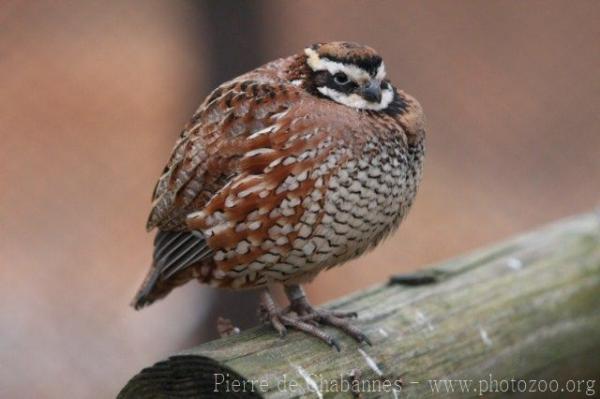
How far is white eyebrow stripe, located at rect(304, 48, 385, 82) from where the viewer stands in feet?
13.4

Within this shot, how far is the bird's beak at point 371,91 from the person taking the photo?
4.14 m

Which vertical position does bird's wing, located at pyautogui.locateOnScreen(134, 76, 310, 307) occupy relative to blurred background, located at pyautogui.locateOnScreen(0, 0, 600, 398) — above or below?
below

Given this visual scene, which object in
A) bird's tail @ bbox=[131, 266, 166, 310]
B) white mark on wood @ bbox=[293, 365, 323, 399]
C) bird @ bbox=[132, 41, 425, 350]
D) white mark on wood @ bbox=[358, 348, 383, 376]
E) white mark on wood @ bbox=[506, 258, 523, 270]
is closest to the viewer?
white mark on wood @ bbox=[293, 365, 323, 399]

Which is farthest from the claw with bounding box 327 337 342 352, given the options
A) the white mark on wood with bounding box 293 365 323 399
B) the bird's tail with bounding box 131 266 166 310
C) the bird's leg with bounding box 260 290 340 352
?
the bird's tail with bounding box 131 266 166 310

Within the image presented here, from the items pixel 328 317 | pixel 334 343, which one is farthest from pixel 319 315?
pixel 334 343

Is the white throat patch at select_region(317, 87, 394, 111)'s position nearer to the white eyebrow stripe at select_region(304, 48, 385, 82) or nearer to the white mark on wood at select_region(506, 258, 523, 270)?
the white eyebrow stripe at select_region(304, 48, 385, 82)

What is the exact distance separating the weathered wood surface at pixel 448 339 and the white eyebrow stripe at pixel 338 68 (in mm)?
865

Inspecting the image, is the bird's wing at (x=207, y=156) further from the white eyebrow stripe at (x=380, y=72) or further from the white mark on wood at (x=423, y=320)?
the white mark on wood at (x=423, y=320)

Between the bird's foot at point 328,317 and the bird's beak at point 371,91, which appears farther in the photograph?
the bird's beak at point 371,91

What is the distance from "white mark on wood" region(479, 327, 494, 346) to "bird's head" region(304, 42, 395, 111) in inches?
36.5

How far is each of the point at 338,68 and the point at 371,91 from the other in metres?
0.16

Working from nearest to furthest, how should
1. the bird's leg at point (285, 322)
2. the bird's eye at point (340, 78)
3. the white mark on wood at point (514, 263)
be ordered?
the bird's leg at point (285, 322) → the bird's eye at point (340, 78) → the white mark on wood at point (514, 263)

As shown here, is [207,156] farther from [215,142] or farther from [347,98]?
[347,98]

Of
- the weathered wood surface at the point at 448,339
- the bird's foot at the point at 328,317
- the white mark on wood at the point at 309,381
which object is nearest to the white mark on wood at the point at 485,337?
the weathered wood surface at the point at 448,339
